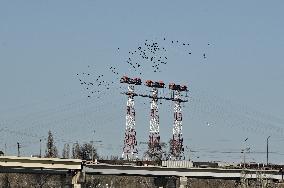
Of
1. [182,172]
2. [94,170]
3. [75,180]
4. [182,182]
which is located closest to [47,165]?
[75,180]

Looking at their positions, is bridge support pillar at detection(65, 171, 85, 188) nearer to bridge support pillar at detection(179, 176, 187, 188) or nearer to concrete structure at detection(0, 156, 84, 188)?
concrete structure at detection(0, 156, 84, 188)

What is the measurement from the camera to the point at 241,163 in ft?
614

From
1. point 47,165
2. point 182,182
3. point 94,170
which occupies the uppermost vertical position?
point 47,165

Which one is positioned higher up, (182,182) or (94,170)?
(94,170)

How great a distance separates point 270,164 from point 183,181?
105ft

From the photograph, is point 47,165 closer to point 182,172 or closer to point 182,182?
point 182,182

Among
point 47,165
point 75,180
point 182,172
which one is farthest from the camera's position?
point 182,172

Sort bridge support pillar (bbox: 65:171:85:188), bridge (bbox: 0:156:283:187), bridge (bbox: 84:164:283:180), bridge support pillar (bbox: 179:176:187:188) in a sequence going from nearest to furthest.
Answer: bridge (bbox: 0:156:283:187) < bridge support pillar (bbox: 65:171:85:188) < bridge (bbox: 84:164:283:180) < bridge support pillar (bbox: 179:176:187:188)

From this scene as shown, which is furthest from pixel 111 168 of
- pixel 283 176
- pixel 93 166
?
pixel 283 176

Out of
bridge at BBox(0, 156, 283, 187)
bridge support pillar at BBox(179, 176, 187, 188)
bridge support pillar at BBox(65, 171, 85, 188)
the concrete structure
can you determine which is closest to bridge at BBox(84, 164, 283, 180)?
bridge at BBox(0, 156, 283, 187)

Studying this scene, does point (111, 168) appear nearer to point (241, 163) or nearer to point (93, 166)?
point (93, 166)

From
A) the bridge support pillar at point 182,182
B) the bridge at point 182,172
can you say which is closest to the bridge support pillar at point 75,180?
the bridge at point 182,172

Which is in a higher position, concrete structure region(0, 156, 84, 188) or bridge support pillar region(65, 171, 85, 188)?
concrete structure region(0, 156, 84, 188)

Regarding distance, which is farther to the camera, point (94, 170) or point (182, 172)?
point (182, 172)
